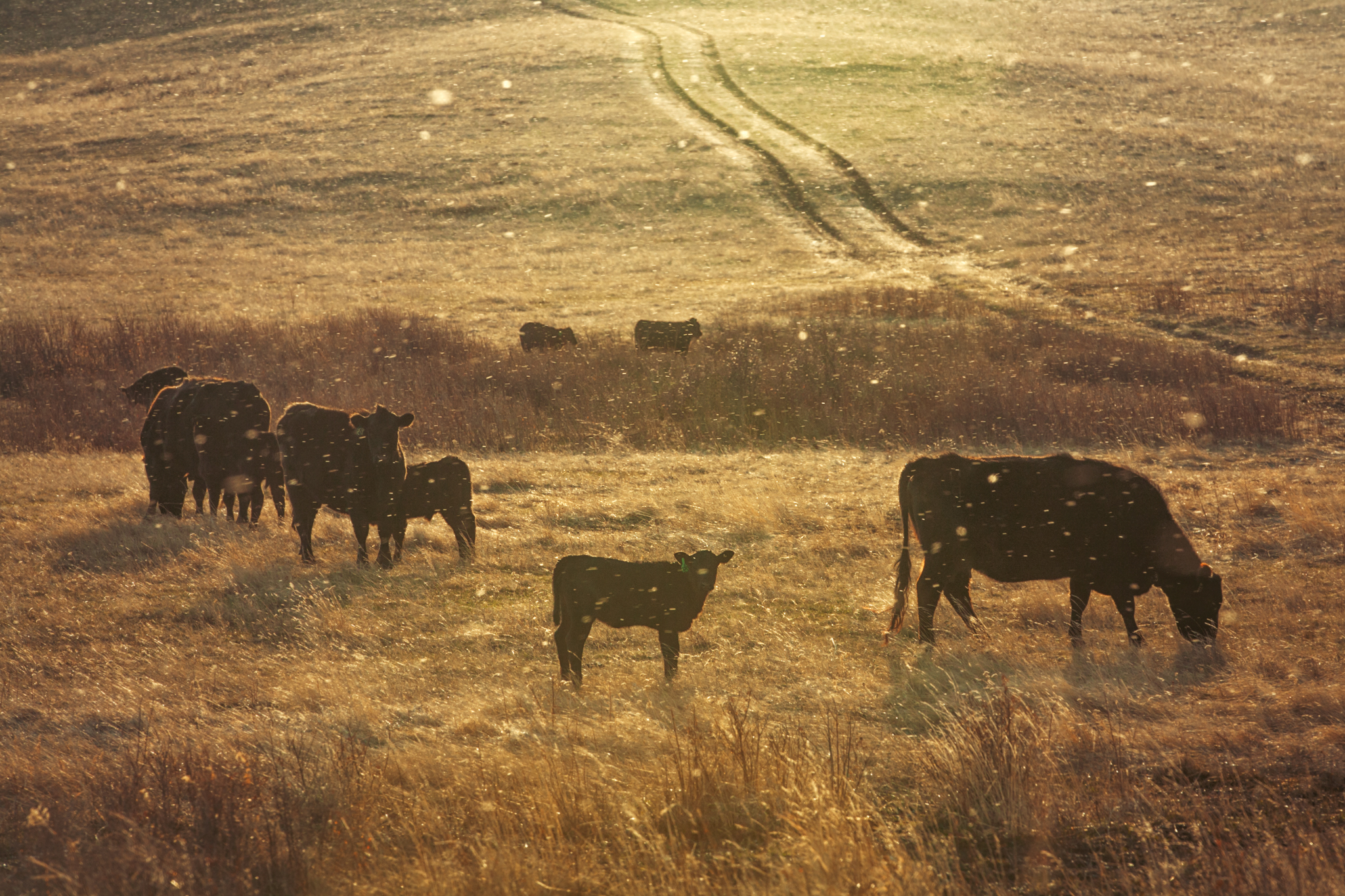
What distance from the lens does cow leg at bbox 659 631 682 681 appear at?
739cm

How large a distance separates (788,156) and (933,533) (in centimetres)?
4105

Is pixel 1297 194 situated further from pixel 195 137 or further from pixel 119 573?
pixel 195 137

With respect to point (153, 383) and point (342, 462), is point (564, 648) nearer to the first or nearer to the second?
point (342, 462)

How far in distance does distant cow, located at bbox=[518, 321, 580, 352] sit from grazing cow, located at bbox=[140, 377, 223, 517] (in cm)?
1080

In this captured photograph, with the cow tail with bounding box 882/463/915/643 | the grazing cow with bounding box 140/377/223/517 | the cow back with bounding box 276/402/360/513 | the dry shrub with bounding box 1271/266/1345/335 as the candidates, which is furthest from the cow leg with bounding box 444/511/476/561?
the dry shrub with bounding box 1271/266/1345/335

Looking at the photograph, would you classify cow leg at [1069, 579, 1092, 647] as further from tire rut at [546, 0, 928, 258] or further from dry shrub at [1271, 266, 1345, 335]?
tire rut at [546, 0, 928, 258]

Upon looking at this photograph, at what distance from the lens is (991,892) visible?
451 centimetres

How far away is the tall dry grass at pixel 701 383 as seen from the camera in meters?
17.5

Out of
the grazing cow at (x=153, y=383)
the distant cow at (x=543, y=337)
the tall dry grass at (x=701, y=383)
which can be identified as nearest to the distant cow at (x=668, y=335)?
the tall dry grass at (x=701, y=383)

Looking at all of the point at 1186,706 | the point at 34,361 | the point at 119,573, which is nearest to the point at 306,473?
the point at 119,573

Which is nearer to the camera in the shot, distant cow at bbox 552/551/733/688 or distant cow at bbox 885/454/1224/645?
distant cow at bbox 552/551/733/688

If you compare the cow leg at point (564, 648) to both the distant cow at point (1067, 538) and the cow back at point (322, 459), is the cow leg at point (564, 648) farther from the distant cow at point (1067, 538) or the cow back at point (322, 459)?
the cow back at point (322, 459)

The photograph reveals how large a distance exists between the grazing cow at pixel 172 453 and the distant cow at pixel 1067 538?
911 cm

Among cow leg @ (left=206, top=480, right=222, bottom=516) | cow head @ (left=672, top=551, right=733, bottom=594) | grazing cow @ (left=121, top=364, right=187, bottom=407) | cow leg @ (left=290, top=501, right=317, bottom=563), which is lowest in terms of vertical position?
Answer: cow leg @ (left=206, top=480, right=222, bottom=516)
